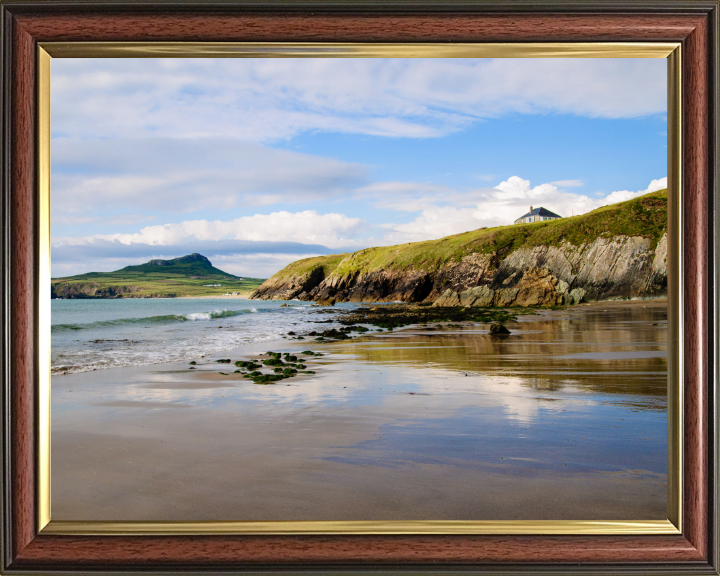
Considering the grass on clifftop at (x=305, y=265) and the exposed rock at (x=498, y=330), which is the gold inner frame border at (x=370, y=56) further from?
the exposed rock at (x=498, y=330)

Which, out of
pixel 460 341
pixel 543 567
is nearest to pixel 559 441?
pixel 543 567

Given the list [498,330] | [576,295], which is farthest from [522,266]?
[576,295]

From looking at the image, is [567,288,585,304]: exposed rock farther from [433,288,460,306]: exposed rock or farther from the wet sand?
[433,288,460,306]: exposed rock

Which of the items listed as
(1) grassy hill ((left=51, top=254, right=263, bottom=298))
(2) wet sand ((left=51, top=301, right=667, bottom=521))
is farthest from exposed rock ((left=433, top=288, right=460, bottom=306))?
(2) wet sand ((left=51, top=301, right=667, bottom=521))

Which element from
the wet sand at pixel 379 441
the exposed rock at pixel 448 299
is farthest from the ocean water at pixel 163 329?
the exposed rock at pixel 448 299

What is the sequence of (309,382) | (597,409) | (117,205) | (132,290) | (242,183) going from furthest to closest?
1. (132,290)
2. (309,382)
3. (597,409)
4. (242,183)
5. (117,205)

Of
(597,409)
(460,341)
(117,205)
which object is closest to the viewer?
(117,205)

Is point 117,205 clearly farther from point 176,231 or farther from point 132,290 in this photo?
point 132,290
